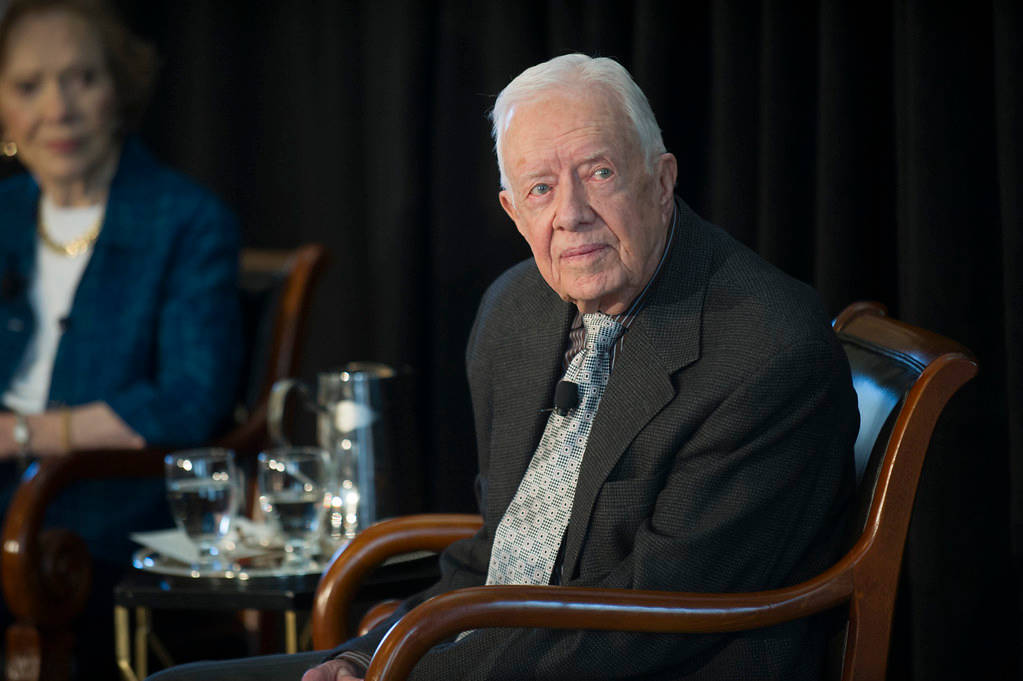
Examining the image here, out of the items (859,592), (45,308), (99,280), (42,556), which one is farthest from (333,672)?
(45,308)

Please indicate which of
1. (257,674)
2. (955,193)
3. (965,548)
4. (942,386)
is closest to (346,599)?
(257,674)

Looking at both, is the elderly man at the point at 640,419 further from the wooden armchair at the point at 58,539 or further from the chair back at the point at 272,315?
the chair back at the point at 272,315

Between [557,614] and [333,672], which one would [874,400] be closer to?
[557,614]

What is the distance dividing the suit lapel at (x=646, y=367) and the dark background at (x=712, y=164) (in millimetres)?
714

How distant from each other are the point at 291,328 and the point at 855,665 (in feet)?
5.25

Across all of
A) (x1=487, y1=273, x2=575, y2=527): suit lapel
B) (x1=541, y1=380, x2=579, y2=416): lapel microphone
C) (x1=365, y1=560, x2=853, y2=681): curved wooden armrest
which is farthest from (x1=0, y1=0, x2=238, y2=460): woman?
(x1=365, y1=560, x2=853, y2=681): curved wooden armrest

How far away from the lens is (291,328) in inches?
111

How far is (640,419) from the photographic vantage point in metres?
1.58

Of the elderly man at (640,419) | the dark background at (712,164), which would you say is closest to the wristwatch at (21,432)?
the dark background at (712,164)

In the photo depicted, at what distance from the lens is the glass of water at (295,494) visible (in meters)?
2.16

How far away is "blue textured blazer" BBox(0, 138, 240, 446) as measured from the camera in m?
2.76

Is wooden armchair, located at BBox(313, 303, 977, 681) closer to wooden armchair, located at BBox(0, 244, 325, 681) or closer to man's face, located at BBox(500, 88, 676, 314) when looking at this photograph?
man's face, located at BBox(500, 88, 676, 314)

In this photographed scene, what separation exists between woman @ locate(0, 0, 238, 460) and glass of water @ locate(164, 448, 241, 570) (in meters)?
0.58

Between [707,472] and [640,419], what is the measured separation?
0.12 m
